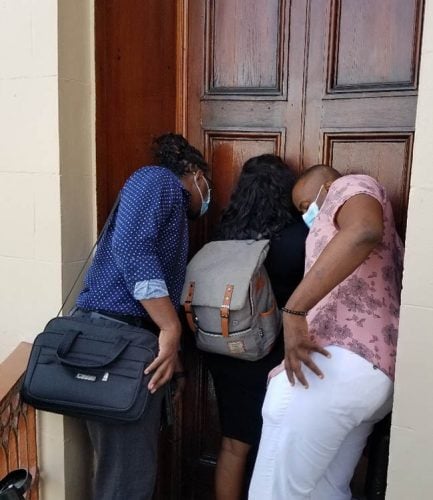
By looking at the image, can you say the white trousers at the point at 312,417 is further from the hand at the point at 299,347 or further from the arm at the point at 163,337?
the arm at the point at 163,337

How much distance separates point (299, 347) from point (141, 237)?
62 centimetres

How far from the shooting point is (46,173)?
2174mm

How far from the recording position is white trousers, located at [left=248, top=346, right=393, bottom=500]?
1.62 metres

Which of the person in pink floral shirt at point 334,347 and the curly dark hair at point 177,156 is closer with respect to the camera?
the person in pink floral shirt at point 334,347

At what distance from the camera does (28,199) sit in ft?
7.33

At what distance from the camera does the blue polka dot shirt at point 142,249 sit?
6.14ft

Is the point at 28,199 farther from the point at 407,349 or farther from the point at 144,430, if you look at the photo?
the point at 407,349

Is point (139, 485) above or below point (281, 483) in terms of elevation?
below

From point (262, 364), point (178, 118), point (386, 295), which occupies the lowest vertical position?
point (262, 364)

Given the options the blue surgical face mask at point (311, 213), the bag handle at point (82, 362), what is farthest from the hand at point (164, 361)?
the blue surgical face mask at point (311, 213)

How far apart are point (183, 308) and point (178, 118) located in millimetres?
858

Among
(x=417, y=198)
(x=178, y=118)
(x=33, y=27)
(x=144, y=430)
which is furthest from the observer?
(x=178, y=118)

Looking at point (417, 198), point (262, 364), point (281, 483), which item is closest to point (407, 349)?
point (417, 198)

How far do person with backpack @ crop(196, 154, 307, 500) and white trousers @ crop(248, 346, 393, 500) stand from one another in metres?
0.47
